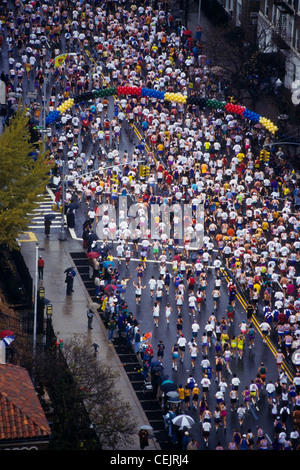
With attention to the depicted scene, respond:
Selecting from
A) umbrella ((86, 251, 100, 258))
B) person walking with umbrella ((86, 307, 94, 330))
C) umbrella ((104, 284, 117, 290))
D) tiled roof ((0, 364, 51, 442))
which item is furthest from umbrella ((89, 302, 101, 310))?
tiled roof ((0, 364, 51, 442))

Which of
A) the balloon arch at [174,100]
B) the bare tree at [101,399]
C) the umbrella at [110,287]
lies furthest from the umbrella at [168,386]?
the balloon arch at [174,100]

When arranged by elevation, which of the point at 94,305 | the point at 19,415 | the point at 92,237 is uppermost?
the point at 92,237

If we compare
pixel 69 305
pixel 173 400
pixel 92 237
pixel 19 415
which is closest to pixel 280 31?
pixel 92 237

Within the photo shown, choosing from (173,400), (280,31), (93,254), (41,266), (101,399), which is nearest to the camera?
(101,399)

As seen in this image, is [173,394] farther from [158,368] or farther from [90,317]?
[90,317]

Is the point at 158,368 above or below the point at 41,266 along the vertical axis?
below

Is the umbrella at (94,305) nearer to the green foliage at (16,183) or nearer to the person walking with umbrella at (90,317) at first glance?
the person walking with umbrella at (90,317)
